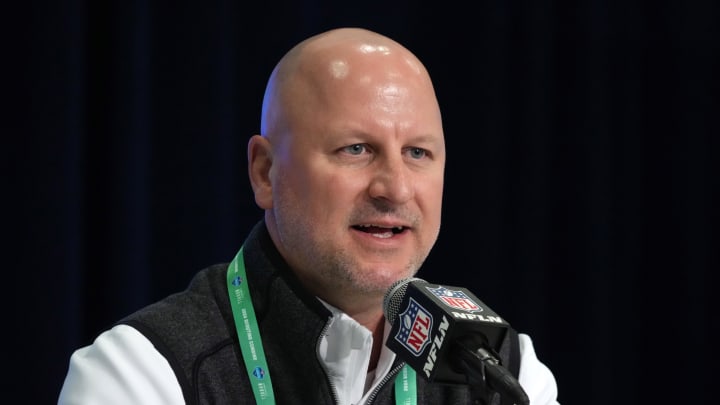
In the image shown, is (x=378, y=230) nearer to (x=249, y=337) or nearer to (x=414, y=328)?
(x=249, y=337)

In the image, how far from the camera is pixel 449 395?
1.60m

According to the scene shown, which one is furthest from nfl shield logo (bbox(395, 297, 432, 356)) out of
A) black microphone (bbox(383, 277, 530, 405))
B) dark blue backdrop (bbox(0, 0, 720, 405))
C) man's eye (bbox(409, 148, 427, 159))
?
dark blue backdrop (bbox(0, 0, 720, 405))

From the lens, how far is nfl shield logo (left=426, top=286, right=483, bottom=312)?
1.04 metres

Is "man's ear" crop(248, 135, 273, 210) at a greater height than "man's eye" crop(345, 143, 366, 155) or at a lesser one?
lesser

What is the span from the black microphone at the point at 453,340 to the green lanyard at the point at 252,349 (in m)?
0.43

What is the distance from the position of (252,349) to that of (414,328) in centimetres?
50

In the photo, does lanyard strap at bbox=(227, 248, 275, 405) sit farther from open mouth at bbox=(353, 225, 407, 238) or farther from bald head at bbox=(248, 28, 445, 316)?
open mouth at bbox=(353, 225, 407, 238)

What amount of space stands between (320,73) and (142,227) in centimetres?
90

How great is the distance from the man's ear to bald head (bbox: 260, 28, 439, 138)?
0.02m

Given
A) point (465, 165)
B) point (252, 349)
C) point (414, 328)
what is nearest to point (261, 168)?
point (252, 349)

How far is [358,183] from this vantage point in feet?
4.90

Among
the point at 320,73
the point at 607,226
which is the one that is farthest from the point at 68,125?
the point at 607,226

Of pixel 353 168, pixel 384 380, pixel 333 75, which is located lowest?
pixel 384 380

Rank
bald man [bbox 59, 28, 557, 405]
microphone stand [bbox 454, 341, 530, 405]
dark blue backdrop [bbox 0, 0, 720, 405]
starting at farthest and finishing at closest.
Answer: dark blue backdrop [bbox 0, 0, 720, 405], bald man [bbox 59, 28, 557, 405], microphone stand [bbox 454, 341, 530, 405]
